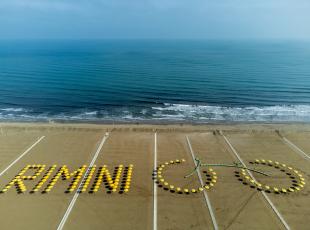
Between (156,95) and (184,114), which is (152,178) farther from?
(156,95)

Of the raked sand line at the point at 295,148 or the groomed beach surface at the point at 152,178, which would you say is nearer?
the groomed beach surface at the point at 152,178

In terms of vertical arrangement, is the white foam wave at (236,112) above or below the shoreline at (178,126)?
above

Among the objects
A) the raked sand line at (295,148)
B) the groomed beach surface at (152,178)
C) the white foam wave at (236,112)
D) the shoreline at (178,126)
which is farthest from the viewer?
the white foam wave at (236,112)

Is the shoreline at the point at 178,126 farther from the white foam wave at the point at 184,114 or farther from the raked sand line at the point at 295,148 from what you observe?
the raked sand line at the point at 295,148

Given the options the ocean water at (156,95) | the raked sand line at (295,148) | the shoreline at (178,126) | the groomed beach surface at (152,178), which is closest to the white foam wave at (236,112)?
the ocean water at (156,95)

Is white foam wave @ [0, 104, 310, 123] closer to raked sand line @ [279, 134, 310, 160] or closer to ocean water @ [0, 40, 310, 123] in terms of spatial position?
ocean water @ [0, 40, 310, 123]

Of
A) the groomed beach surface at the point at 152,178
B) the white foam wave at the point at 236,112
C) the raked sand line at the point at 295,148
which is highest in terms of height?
the white foam wave at the point at 236,112

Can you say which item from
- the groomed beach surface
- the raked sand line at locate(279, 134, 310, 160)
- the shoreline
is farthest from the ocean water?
the raked sand line at locate(279, 134, 310, 160)

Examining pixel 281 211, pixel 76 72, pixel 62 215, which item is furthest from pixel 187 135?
pixel 76 72

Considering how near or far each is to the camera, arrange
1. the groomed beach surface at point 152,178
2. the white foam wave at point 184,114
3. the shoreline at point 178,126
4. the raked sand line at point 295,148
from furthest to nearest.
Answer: the white foam wave at point 184,114, the shoreline at point 178,126, the raked sand line at point 295,148, the groomed beach surface at point 152,178
